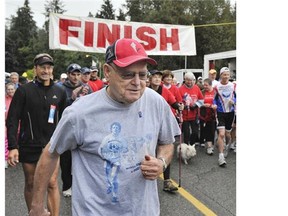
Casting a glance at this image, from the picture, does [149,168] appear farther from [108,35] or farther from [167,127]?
[108,35]

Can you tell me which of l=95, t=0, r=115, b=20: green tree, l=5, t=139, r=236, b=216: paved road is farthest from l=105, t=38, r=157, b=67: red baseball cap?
l=95, t=0, r=115, b=20: green tree

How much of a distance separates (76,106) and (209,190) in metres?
4.16

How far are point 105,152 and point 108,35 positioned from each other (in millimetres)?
7177

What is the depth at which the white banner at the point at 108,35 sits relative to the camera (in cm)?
827

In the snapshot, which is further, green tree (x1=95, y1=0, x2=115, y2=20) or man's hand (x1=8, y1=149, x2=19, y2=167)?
green tree (x1=95, y1=0, x2=115, y2=20)

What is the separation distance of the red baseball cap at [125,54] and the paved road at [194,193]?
316cm

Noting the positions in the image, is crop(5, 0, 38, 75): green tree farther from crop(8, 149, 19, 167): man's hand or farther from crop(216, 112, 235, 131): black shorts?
crop(8, 149, 19, 167): man's hand

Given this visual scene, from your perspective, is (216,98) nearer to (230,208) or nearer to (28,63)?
(230,208)

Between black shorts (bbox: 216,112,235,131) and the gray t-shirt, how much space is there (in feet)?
18.3

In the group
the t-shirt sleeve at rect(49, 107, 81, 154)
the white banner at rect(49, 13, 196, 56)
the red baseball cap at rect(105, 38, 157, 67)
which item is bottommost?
the t-shirt sleeve at rect(49, 107, 81, 154)

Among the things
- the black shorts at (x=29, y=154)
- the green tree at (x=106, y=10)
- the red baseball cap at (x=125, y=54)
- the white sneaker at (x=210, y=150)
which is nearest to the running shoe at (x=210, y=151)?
the white sneaker at (x=210, y=150)

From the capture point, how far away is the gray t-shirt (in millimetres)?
1909

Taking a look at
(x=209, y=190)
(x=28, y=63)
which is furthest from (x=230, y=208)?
(x=28, y=63)

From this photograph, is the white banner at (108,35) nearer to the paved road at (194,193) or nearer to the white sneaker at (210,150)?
the white sneaker at (210,150)
